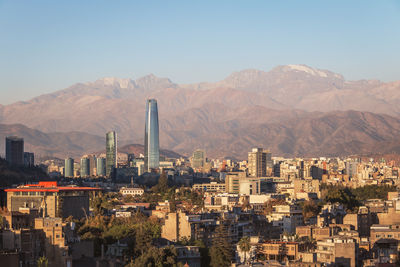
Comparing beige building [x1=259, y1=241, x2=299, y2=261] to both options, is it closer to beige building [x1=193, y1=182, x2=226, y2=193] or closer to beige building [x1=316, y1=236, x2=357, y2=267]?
beige building [x1=316, y1=236, x2=357, y2=267]

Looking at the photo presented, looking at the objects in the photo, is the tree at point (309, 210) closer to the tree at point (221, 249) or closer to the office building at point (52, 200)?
the office building at point (52, 200)

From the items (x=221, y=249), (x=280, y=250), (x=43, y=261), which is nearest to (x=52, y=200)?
(x=221, y=249)

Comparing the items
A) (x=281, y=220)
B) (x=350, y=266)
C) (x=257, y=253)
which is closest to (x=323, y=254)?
(x=350, y=266)

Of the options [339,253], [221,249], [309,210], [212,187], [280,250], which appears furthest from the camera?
[212,187]

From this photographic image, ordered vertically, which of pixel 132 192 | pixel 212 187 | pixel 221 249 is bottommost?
pixel 221 249

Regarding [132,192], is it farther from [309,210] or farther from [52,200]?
[309,210]

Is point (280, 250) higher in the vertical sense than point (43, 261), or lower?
lower

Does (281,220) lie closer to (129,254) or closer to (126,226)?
(126,226)

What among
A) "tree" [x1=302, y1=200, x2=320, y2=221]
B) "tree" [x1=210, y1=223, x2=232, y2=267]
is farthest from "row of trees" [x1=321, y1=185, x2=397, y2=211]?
"tree" [x1=210, y1=223, x2=232, y2=267]
